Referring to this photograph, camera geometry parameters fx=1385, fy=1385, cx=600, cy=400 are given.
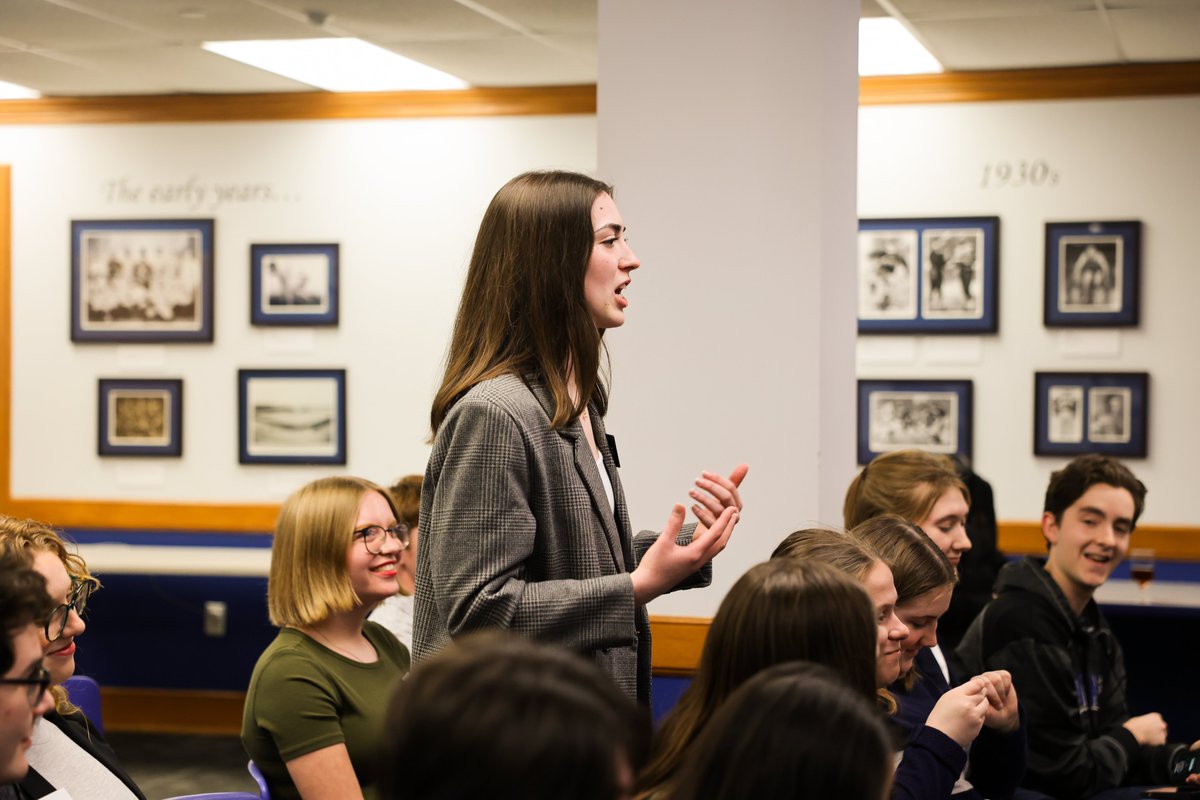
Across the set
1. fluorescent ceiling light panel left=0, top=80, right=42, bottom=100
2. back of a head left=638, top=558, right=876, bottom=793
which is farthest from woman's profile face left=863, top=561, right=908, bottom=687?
fluorescent ceiling light panel left=0, top=80, right=42, bottom=100

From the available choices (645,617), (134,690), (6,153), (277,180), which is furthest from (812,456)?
(6,153)

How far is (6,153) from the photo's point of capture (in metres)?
7.00

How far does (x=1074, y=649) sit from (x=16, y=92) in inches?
224

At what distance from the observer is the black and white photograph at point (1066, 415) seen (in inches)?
238

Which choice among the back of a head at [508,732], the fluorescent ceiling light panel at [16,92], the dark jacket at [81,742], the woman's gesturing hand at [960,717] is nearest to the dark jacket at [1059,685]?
the woman's gesturing hand at [960,717]

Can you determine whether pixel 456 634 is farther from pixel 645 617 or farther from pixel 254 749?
pixel 254 749

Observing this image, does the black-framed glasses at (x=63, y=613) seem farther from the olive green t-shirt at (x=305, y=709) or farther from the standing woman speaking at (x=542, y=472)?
the standing woman speaking at (x=542, y=472)

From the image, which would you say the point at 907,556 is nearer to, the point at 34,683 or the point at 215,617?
the point at 34,683

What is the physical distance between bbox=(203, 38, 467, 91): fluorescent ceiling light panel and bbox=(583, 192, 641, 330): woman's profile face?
3912mm

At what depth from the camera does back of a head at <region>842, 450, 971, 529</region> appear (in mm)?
3211

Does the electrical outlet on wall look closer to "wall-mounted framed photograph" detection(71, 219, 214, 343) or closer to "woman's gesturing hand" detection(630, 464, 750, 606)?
"wall-mounted framed photograph" detection(71, 219, 214, 343)

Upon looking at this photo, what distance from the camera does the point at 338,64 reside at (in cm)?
613

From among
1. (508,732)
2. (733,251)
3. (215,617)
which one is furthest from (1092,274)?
(508,732)

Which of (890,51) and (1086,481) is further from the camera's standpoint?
(890,51)
